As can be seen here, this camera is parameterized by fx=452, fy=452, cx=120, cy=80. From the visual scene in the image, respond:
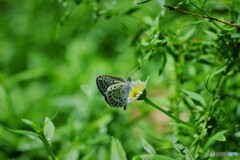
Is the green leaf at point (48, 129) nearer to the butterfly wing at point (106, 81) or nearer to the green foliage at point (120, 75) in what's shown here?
the green foliage at point (120, 75)

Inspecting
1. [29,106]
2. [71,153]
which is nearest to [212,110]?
[71,153]

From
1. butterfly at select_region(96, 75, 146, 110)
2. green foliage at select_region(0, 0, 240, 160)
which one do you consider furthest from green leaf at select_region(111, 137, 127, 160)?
butterfly at select_region(96, 75, 146, 110)

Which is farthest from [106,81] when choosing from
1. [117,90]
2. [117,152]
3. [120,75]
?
[120,75]

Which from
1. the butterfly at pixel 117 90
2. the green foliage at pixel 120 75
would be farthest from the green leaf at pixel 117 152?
the butterfly at pixel 117 90

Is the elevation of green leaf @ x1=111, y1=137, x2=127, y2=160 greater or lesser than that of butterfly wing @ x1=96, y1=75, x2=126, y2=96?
lesser

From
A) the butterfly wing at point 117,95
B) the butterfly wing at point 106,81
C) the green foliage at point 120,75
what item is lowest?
the green foliage at point 120,75

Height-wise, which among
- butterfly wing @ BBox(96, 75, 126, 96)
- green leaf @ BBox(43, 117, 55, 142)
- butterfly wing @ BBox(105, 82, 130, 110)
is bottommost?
green leaf @ BBox(43, 117, 55, 142)

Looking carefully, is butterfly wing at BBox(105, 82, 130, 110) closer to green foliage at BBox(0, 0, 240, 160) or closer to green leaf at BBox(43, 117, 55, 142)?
green foliage at BBox(0, 0, 240, 160)
